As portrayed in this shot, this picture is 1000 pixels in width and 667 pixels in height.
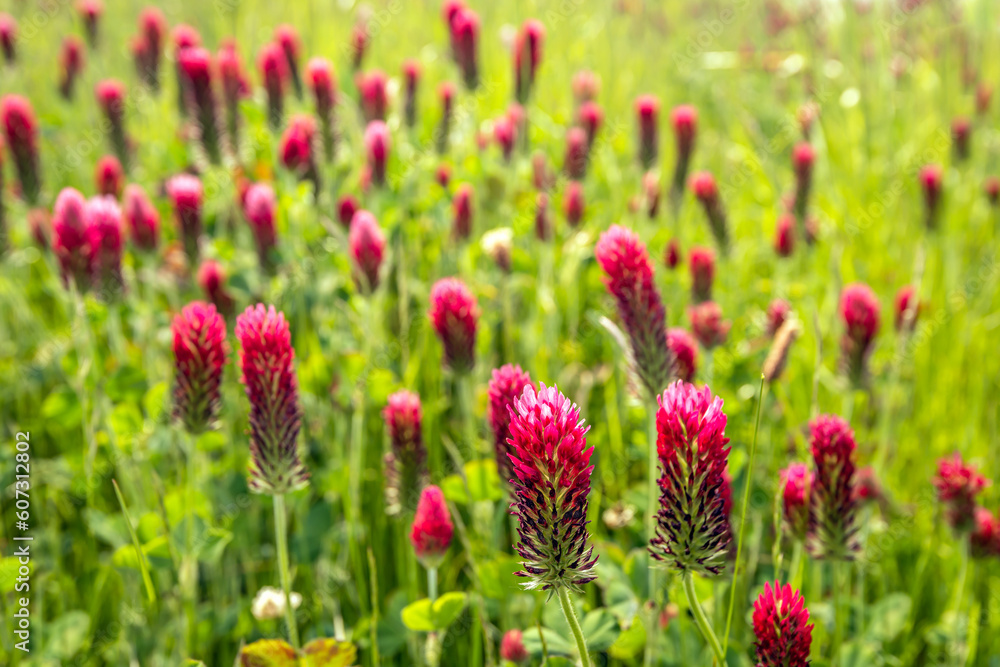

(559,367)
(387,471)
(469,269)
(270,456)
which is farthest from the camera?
(469,269)

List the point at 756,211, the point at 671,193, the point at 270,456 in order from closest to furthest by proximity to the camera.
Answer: the point at 270,456
the point at 671,193
the point at 756,211

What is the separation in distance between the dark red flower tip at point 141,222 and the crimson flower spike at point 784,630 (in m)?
2.32

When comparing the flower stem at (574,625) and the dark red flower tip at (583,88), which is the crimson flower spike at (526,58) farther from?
the flower stem at (574,625)

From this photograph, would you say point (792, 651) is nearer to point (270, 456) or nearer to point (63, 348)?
point (270, 456)

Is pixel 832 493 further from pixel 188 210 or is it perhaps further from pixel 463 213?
pixel 188 210

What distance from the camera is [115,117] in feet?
11.5

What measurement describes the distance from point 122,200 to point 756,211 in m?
3.41

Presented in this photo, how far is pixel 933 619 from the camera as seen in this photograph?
7.30 ft

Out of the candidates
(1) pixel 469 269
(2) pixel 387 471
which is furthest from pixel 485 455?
(1) pixel 469 269

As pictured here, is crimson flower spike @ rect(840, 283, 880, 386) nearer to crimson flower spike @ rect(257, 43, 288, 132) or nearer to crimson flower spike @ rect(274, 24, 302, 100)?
crimson flower spike @ rect(257, 43, 288, 132)

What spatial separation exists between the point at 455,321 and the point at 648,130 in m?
1.86

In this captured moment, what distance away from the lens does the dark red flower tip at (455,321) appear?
78.0 inches

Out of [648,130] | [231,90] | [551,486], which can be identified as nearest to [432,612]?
[551,486]

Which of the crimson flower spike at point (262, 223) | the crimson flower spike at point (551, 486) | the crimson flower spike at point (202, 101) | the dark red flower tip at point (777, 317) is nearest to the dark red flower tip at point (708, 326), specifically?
the dark red flower tip at point (777, 317)
